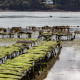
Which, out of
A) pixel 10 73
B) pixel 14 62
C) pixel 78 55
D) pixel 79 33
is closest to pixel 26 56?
pixel 14 62

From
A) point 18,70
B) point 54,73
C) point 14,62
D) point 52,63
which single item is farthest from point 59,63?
point 18,70

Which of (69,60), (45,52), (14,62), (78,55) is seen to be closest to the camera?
(14,62)

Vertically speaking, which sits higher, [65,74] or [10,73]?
[10,73]

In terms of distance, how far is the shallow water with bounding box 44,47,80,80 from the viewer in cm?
2512

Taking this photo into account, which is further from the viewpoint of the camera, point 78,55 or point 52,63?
point 78,55

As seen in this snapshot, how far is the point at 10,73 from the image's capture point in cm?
2053

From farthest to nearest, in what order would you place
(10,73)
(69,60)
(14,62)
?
(69,60) → (14,62) → (10,73)

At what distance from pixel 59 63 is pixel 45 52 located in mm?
2544

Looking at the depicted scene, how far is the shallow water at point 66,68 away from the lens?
25.1 meters

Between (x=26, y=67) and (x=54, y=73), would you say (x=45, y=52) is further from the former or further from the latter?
(x=26, y=67)

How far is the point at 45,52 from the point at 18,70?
8.26m

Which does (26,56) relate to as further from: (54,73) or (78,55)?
(78,55)

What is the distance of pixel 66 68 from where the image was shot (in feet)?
92.2

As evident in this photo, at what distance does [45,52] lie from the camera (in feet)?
95.5
